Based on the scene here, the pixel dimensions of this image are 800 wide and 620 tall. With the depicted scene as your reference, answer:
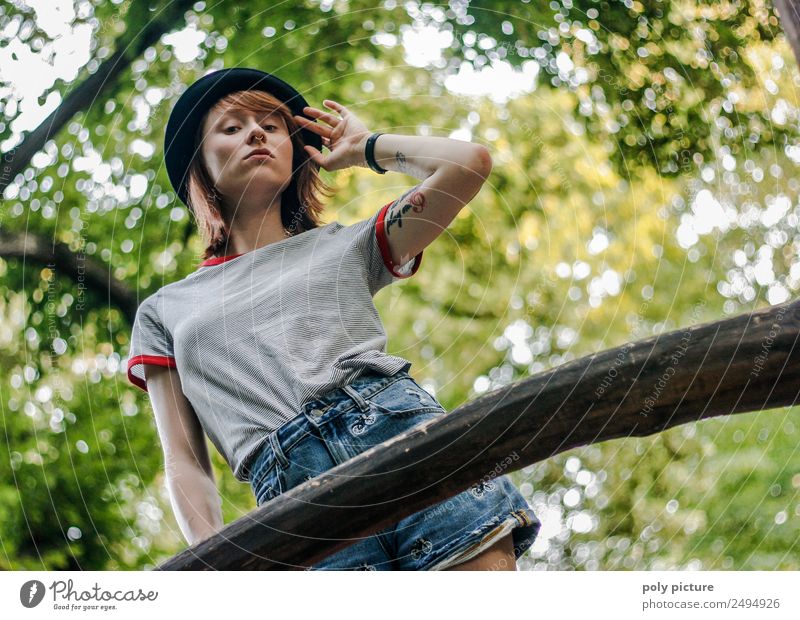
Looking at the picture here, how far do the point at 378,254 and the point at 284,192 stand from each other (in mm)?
182

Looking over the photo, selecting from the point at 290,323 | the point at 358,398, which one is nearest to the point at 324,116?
the point at 290,323

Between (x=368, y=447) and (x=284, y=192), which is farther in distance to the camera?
(x=284, y=192)

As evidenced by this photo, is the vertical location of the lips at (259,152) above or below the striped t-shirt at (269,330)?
above

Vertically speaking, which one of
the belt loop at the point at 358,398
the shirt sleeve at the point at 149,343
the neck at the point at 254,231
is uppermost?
the neck at the point at 254,231

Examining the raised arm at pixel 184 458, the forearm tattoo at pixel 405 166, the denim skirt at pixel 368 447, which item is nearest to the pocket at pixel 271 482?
the denim skirt at pixel 368 447

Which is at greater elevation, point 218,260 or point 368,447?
point 218,260

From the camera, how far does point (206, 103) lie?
1116 mm

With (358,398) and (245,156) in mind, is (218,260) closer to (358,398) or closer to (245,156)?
(245,156)

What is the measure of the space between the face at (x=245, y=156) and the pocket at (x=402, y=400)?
33 centimetres

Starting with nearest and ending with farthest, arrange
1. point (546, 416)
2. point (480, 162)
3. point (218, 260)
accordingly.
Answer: point (546, 416), point (480, 162), point (218, 260)

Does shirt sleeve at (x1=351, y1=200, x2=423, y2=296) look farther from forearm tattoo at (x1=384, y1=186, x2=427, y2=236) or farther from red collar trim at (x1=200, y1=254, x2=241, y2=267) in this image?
red collar trim at (x1=200, y1=254, x2=241, y2=267)

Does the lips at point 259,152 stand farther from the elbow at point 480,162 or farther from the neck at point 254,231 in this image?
the elbow at point 480,162

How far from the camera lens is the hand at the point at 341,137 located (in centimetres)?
104

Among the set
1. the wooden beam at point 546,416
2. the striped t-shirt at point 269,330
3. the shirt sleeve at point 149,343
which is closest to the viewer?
the wooden beam at point 546,416
